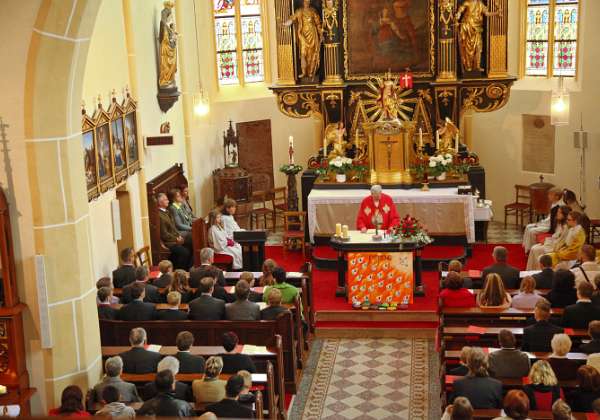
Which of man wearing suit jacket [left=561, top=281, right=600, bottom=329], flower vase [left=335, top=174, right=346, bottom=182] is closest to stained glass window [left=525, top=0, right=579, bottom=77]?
flower vase [left=335, top=174, right=346, bottom=182]

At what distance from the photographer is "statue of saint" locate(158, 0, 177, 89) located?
15969 millimetres

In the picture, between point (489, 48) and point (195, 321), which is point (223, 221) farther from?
point (489, 48)

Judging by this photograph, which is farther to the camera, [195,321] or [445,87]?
[445,87]

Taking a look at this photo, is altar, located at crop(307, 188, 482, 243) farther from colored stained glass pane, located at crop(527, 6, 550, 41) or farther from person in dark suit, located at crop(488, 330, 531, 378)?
person in dark suit, located at crop(488, 330, 531, 378)

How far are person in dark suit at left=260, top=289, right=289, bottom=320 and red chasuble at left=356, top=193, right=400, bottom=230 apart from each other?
12.9 ft

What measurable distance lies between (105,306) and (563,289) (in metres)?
5.74

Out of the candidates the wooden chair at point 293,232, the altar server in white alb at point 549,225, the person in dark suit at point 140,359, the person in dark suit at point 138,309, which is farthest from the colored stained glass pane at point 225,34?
the person in dark suit at point 140,359

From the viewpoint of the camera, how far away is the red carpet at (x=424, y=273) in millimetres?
13867

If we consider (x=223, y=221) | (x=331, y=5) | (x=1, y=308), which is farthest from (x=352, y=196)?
(x=1, y=308)

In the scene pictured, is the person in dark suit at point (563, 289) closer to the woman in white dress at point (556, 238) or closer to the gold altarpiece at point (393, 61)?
the woman in white dress at point (556, 238)

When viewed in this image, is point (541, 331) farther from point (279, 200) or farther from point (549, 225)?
point (279, 200)

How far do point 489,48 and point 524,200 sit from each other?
364cm

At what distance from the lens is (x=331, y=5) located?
61.5ft

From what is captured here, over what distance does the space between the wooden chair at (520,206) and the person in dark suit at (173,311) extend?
10377 mm
